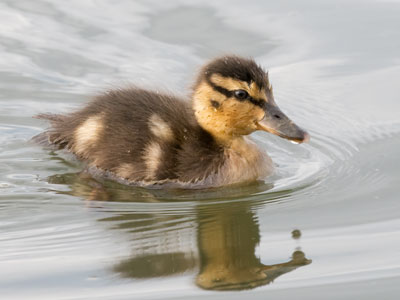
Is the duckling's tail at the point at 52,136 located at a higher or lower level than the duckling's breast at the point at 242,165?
higher

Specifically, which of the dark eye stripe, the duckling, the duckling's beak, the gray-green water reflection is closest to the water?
the gray-green water reflection

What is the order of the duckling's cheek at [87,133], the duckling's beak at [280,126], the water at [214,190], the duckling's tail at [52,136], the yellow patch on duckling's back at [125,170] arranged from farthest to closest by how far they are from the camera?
the duckling's tail at [52,136], the duckling's cheek at [87,133], the yellow patch on duckling's back at [125,170], the duckling's beak at [280,126], the water at [214,190]

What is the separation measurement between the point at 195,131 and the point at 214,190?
0.32 m

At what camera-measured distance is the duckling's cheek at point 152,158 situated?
14.4 feet

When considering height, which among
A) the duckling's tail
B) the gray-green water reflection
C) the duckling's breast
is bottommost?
the gray-green water reflection

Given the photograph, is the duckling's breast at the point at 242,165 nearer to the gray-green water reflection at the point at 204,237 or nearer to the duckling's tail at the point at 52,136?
the gray-green water reflection at the point at 204,237

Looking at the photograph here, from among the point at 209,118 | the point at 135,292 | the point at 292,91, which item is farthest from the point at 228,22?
Result: the point at 135,292

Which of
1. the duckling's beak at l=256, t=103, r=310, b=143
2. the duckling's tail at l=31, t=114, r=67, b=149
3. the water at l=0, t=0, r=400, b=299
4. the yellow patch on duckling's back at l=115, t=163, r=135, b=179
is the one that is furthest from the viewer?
the duckling's tail at l=31, t=114, r=67, b=149

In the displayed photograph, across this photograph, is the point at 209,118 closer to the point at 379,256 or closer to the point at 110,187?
the point at 110,187

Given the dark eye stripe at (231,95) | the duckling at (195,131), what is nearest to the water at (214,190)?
the duckling at (195,131)

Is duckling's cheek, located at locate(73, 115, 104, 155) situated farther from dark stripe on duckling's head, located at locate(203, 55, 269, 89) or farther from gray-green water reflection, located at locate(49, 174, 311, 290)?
dark stripe on duckling's head, located at locate(203, 55, 269, 89)

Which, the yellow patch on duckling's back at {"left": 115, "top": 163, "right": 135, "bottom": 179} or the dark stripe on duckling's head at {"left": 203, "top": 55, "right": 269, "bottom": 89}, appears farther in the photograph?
the yellow patch on duckling's back at {"left": 115, "top": 163, "right": 135, "bottom": 179}

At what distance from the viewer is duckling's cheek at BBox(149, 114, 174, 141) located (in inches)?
173

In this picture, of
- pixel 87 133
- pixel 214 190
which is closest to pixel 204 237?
pixel 214 190
